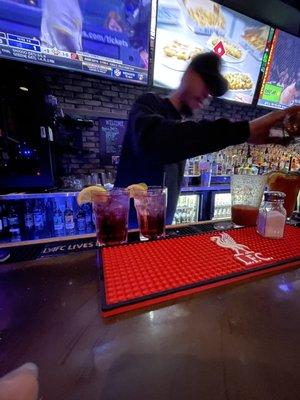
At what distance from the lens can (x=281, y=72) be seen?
3166 mm

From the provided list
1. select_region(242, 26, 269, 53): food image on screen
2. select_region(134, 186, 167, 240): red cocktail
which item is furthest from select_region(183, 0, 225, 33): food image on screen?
select_region(134, 186, 167, 240): red cocktail

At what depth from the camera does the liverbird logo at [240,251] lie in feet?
2.28

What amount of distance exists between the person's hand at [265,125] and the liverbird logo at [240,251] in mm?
476

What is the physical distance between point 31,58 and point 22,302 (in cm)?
224

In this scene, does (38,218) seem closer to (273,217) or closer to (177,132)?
(177,132)

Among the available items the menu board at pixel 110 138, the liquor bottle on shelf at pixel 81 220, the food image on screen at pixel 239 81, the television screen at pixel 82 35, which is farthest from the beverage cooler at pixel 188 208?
the television screen at pixel 82 35

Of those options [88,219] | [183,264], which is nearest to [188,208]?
[88,219]

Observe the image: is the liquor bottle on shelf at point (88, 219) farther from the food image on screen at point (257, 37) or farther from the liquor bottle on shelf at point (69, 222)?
the food image on screen at point (257, 37)

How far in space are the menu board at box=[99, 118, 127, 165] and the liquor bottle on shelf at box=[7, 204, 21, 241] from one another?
1129 millimetres

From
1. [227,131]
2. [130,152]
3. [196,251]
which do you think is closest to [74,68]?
[130,152]

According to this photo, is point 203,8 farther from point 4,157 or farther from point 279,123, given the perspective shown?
point 4,157

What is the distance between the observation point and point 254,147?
12.8 ft

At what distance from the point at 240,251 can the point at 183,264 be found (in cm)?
22

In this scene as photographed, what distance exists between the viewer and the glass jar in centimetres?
87
